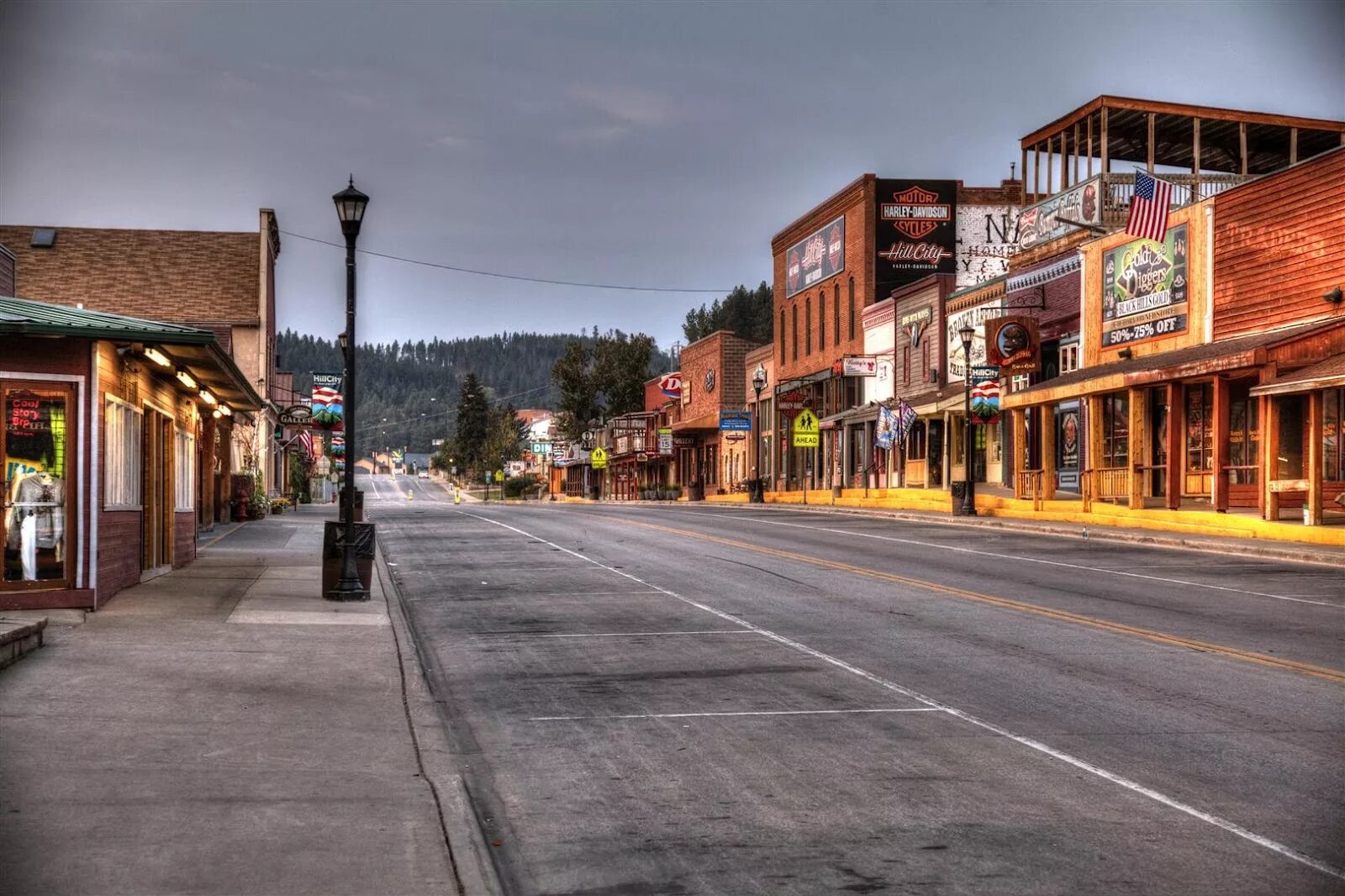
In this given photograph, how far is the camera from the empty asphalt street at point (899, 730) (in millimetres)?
6203

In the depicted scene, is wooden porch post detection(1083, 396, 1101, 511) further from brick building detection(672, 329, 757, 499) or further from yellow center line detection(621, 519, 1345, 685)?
brick building detection(672, 329, 757, 499)

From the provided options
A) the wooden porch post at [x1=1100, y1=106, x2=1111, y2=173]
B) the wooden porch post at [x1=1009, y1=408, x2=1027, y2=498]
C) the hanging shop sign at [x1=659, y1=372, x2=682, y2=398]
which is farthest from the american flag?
the hanging shop sign at [x1=659, y1=372, x2=682, y2=398]

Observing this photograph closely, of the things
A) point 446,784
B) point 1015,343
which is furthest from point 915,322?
point 446,784

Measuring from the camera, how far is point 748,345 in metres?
81.8

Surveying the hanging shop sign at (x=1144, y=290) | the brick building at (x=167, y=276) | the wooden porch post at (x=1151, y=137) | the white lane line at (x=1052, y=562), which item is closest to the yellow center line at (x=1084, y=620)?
the white lane line at (x=1052, y=562)

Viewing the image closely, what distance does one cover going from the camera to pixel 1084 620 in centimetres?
1493

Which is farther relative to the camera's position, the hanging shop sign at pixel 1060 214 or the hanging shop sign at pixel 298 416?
the hanging shop sign at pixel 298 416

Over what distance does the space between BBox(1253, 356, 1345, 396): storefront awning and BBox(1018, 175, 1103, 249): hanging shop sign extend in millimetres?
12434

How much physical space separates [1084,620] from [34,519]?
444 inches

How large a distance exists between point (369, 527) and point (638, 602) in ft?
12.0

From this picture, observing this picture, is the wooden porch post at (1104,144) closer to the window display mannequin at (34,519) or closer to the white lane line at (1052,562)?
the white lane line at (1052,562)

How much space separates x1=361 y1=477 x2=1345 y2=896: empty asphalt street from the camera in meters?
6.20

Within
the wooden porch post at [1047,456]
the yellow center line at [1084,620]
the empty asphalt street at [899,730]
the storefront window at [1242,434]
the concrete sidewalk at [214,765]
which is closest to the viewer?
the concrete sidewalk at [214,765]

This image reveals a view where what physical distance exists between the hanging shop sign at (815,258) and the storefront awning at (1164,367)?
78.5 ft
